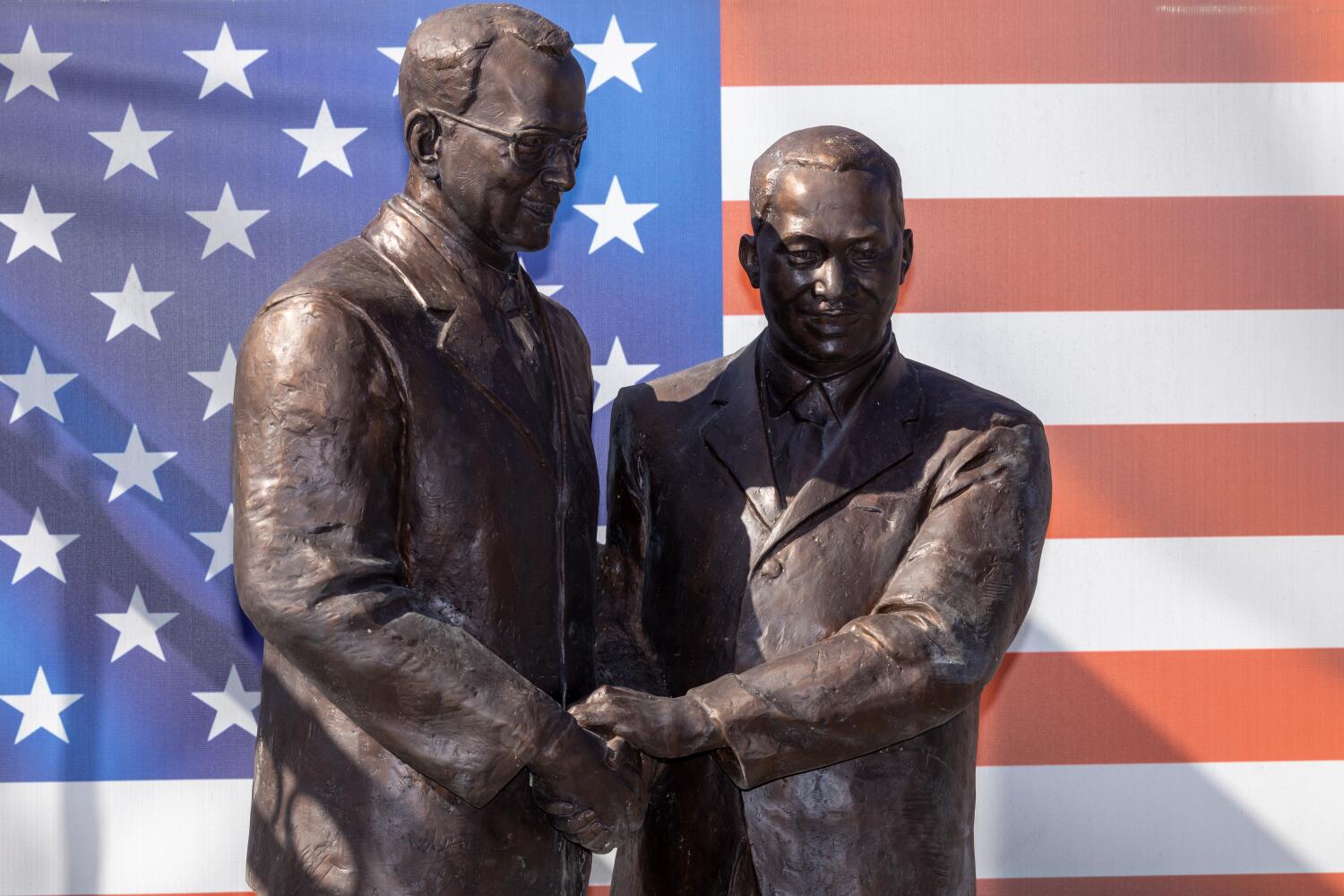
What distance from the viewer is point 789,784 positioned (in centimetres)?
218

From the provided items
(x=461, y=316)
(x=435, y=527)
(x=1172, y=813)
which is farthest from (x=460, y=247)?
(x=1172, y=813)

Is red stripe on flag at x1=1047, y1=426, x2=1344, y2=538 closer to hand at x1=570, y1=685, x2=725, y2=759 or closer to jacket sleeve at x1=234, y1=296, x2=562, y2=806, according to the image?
hand at x1=570, y1=685, x2=725, y2=759

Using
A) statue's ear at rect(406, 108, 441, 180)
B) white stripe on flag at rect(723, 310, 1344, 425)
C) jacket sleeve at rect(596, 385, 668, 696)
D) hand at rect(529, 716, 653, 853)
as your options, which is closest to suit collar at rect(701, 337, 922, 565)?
jacket sleeve at rect(596, 385, 668, 696)

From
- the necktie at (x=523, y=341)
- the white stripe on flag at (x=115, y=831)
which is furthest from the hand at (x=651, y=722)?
the white stripe on flag at (x=115, y=831)

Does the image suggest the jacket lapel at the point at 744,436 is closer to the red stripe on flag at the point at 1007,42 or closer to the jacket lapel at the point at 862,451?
the jacket lapel at the point at 862,451

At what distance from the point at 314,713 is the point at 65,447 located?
1680 mm

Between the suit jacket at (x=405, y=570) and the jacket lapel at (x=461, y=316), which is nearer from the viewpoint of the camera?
the suit jacket at (x=405, y=570)

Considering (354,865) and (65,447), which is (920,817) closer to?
Result: (354,865)

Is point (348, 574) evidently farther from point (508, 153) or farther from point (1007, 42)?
point (1007, 42)

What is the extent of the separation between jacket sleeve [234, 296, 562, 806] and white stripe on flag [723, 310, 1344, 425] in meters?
1.66

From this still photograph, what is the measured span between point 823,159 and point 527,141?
392mm

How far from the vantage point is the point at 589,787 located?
6.50 ft

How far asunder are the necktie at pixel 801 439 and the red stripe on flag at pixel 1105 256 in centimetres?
125

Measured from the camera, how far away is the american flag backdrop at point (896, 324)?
11.5 ft
